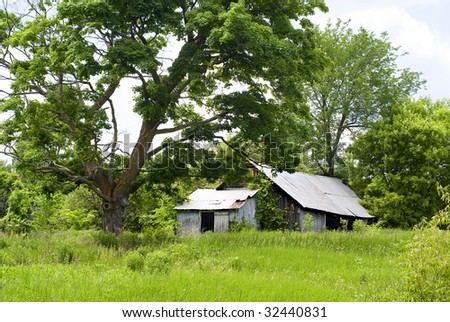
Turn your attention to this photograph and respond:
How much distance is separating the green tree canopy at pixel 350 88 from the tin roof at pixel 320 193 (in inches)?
213

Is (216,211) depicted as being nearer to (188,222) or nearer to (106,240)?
(188,222)

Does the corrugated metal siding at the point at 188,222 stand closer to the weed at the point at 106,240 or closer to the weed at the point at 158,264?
the weed at the point at 106,240

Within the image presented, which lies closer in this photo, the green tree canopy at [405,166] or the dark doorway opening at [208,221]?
the dark doorway opening at [208,221]

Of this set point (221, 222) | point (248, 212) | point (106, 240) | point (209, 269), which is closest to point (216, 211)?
point (221, 222)

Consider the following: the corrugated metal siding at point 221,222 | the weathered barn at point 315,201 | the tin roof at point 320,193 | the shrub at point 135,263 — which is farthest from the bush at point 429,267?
the corrugated metal siding at point 221,222

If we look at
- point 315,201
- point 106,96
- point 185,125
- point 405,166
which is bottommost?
point 315,201

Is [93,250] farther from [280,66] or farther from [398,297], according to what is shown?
[398,297]

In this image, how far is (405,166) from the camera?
136ft

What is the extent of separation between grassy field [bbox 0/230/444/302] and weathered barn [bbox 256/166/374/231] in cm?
1097

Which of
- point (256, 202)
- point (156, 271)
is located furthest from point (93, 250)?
point (256, 202)

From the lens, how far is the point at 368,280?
12.8 meters

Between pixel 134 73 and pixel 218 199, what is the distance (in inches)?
654

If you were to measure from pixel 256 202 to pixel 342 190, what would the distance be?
11.3m

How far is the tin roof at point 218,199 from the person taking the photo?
110ft
